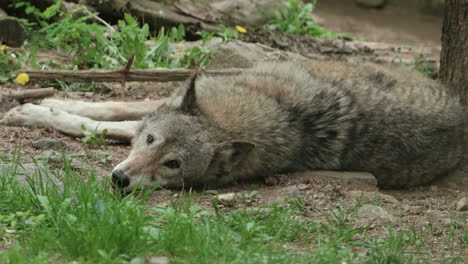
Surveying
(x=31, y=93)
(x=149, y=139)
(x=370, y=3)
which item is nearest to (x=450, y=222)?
(x=149, y=139)

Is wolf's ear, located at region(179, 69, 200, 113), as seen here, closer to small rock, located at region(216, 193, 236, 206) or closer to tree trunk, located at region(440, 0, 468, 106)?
small rock, located at region(216, 193, 236, 206)

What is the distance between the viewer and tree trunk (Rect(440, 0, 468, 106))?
614 cm

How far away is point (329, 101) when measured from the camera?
557 centimetres

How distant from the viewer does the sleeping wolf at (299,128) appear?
493cm

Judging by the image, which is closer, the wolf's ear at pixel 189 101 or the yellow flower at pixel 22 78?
the wolf's ear at pixel 189 101

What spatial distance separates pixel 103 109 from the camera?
6.09m

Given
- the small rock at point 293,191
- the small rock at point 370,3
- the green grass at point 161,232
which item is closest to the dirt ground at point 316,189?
the small rock at point 293,191

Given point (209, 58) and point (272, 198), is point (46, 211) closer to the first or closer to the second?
point (272, 198)

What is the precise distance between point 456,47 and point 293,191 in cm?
276

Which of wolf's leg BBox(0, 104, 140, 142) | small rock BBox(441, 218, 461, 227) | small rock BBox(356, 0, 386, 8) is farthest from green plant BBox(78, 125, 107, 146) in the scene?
small rock BBox(356, 0, 386, 8)

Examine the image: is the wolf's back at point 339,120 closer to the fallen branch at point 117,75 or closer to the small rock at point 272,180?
the small rock at point 272,180

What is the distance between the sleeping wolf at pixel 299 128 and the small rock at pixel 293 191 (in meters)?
0.49

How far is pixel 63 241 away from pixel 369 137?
10.5 feet

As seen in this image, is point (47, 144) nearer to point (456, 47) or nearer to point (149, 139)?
point (149, 139)
